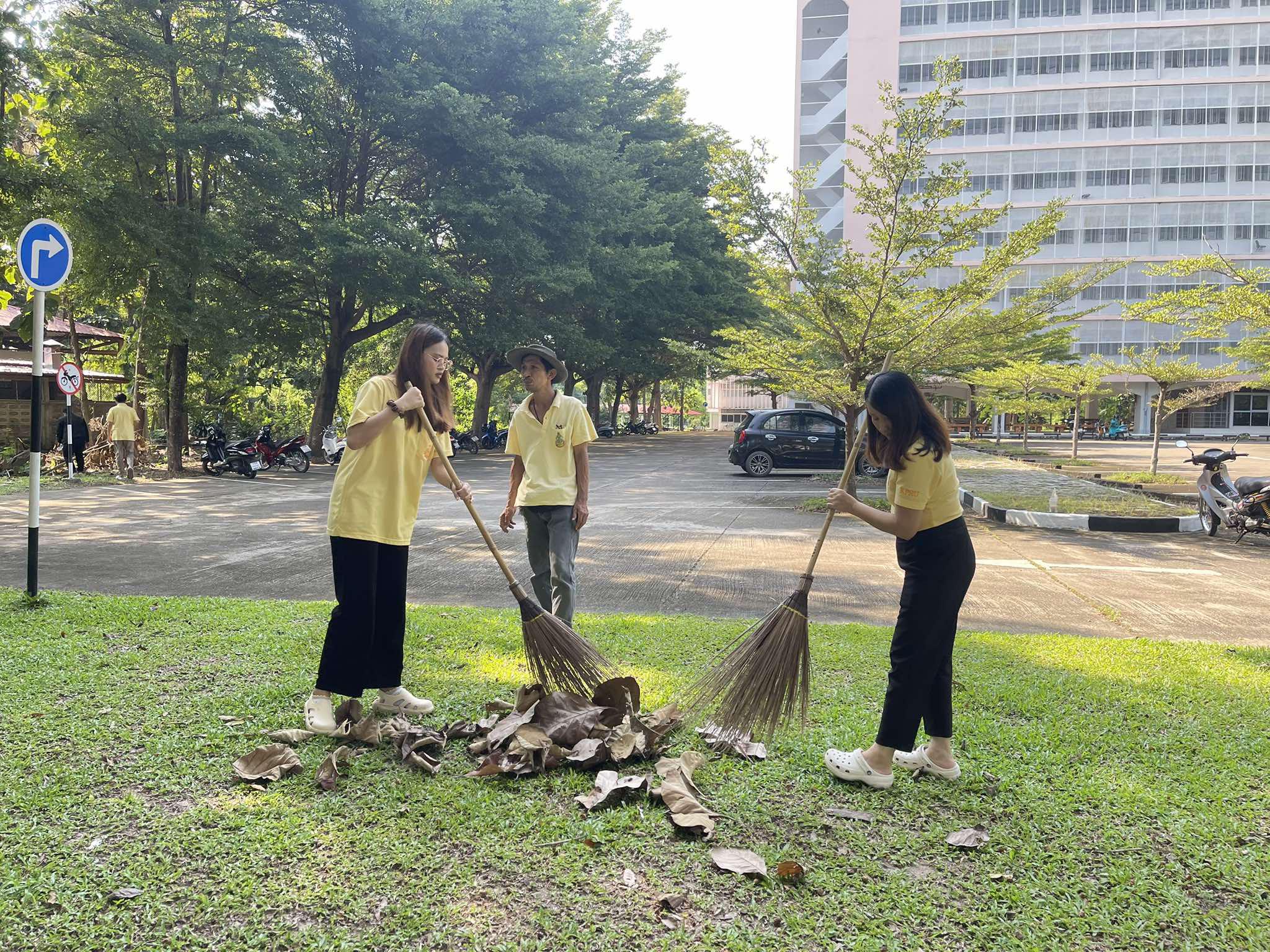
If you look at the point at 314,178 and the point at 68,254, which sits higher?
the point at 314,178

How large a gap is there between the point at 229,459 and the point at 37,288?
13.2 meters

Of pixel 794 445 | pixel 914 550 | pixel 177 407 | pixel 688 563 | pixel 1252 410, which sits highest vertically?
pixel 1252 410

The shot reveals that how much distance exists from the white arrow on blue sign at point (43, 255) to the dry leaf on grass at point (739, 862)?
583 cm

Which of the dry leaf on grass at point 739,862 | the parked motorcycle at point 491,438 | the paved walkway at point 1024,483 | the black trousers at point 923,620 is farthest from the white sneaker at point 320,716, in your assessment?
the parked motorcycle at point 491,438

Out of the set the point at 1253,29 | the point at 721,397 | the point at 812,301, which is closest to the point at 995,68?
the point at 1253,29

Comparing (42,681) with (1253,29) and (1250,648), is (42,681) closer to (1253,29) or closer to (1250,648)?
(1250,648)

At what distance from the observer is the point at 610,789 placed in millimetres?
3104

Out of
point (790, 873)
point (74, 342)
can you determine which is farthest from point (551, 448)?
point (74, 342)

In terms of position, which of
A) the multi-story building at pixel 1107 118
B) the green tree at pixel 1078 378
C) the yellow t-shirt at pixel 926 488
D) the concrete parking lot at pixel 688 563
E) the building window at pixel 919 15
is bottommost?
the concrete parking lot at pixel 688 563

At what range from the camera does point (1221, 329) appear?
1312cm

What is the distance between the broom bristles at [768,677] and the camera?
11.3ft

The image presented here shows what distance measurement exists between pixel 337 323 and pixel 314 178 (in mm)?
3541

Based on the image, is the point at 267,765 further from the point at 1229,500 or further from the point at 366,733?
the point at 1229,500

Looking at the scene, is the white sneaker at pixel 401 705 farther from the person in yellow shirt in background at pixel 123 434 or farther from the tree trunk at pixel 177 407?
the tree trunk at pixel 177 407
